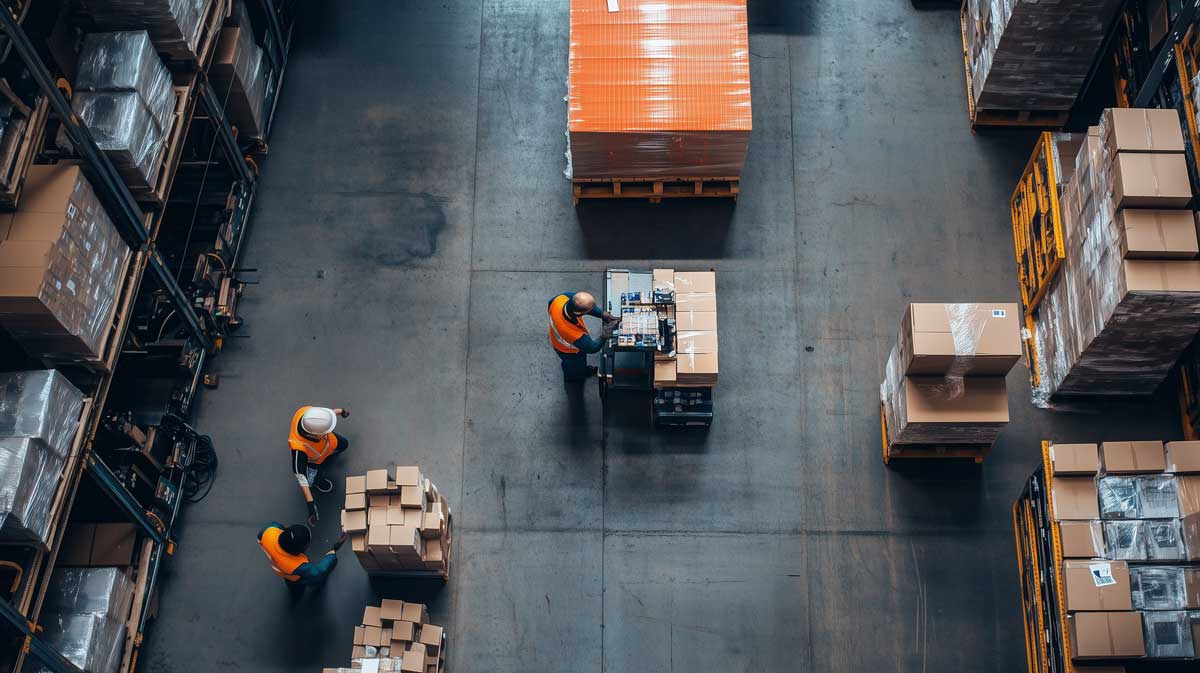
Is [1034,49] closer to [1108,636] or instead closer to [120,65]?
[1108,636]

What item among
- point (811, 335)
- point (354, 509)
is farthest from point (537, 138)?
point (354, 509)

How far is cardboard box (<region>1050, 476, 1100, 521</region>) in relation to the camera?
9352 millimetres

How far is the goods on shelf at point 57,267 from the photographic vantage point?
8531 millimetres

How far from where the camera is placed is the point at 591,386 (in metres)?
11.2

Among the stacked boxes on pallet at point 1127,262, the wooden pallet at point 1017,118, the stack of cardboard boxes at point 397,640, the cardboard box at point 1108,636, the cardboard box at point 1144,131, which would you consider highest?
the wooden pallet at point 1017,118

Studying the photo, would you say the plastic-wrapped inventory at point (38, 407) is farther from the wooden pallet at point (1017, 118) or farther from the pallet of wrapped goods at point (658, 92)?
the wooden pallet at point (1017, 118)

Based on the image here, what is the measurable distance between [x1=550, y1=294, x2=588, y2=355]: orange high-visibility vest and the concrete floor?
865mm

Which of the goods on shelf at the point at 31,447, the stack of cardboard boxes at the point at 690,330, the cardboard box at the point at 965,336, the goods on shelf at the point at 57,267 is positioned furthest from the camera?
the stack of cardboard boxes at the point at 690,330

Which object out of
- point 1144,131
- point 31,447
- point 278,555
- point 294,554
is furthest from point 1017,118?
point 31,447

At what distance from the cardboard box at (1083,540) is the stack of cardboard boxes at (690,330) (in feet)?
11.1

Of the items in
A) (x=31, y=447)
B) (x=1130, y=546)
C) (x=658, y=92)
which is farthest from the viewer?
(x=658, y=92)

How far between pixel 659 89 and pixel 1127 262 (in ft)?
15.7

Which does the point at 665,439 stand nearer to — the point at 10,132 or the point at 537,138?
the point at 537,138

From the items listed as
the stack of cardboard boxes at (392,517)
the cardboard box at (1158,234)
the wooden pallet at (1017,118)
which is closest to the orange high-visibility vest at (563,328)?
the stack of cardboard boxes at (392,517)
